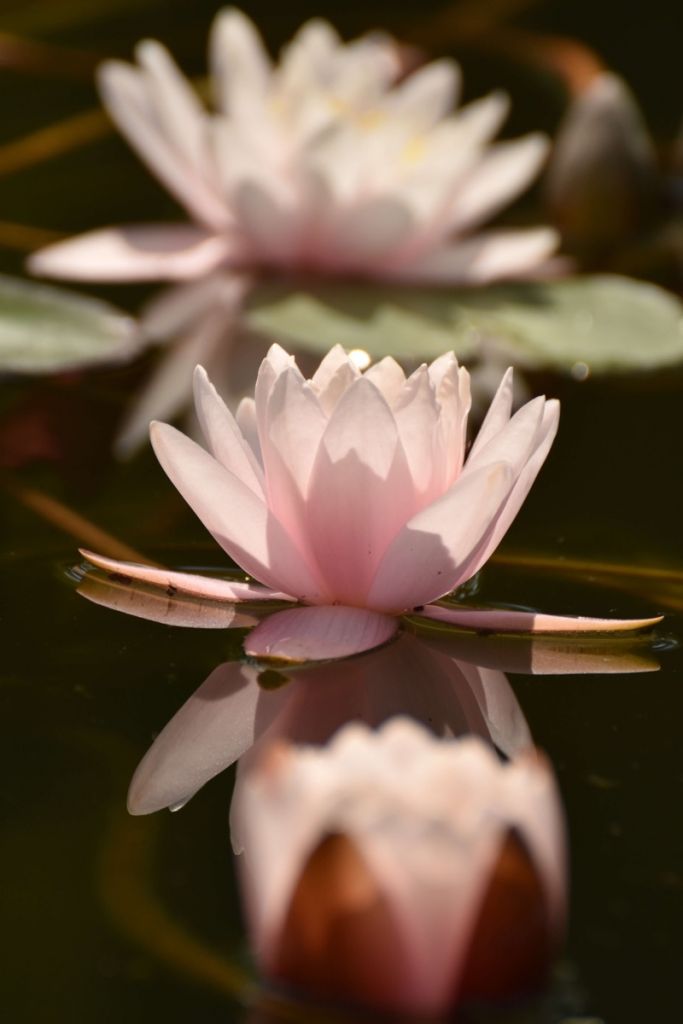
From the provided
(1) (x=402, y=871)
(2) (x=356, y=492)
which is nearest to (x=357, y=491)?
(2) (x=356, y=492)

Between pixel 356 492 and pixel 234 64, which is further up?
pixel 234 64

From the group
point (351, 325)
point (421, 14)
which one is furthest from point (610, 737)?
point (421, 14)

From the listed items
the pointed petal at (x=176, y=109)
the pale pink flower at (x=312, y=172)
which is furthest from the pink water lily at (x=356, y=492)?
the pointed petal at (x=176, y=109)

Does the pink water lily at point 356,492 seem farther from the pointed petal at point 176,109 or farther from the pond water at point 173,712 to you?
the pointed petal at point 176,109

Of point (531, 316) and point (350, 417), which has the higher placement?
point (350, 417)

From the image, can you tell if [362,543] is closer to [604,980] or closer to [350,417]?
[350,417]

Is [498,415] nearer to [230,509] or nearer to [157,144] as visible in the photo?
[230,509]

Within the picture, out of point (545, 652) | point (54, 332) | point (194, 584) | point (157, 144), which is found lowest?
point (545, 652)
